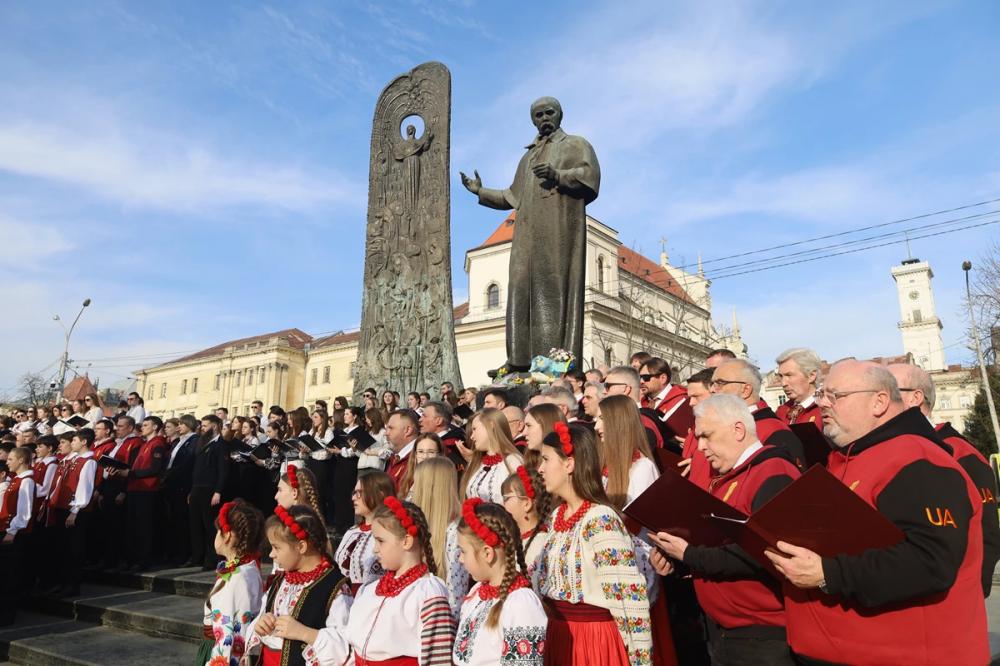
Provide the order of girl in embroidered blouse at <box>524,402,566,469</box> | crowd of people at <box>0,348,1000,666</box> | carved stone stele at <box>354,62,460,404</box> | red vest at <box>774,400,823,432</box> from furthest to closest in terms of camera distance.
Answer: carved stone stele at <box>354,62,460,404</box> → red vest at <box>774,400,823,432</box> → girl in embroidered blouse at <box>524,402,566,469</box> → crowd of people at <box>0,348,1000,666</box>

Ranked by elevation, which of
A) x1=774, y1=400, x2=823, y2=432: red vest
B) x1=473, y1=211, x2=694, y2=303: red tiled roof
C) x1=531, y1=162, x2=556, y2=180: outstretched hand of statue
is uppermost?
x1=473, y1=211, x2=694, y2=303: red tiled roof

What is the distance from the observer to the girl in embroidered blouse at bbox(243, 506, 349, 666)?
141 inches

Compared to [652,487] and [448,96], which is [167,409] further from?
[652,487]

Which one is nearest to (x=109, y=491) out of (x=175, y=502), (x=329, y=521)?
(x=175, y=502)

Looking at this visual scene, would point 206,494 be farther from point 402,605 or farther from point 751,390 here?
point 751,390

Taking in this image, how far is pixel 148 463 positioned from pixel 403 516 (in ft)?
24.3

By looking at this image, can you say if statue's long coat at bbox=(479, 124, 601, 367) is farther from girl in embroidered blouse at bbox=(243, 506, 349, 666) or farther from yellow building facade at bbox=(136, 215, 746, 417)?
yellow building facade at bbox=(136, 215, 746, 417)

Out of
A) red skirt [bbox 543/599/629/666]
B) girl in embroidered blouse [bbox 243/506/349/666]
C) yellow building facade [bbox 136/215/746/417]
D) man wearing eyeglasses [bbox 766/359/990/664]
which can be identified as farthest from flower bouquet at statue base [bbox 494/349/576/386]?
yellow building facade [bbox 136/215/746/417]

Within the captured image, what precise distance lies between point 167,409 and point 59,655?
66314 mm

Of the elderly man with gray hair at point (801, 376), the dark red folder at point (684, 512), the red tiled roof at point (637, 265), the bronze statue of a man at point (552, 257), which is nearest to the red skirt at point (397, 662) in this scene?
the dark red folder at point (684, 512)

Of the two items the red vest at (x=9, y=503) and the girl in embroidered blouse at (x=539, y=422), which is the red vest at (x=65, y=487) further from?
the girl in embroidered blouse at (x=539, y=422)

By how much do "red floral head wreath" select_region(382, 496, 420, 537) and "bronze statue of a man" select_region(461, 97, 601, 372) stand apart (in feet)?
19.4

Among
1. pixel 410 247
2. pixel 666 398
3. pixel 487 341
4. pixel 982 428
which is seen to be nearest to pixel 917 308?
pixel 982 428

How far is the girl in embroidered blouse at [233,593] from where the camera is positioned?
400cm
